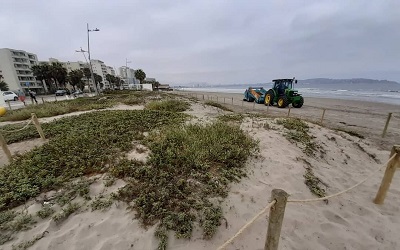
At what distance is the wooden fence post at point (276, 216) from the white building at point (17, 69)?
8897 centimetres

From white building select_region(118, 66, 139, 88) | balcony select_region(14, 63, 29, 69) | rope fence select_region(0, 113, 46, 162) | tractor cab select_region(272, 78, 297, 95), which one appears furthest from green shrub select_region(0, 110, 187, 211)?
white building select_region(118, 66, 139, 88)

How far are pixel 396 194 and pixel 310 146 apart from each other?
2.27 m

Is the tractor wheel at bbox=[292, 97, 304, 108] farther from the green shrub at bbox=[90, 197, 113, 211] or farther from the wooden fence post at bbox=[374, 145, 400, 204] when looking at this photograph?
the green shrub at bbox=[90, 197, 113, 211]

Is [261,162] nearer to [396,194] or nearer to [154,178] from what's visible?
[154,178]

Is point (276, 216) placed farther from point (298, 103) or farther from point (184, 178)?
point (298, 103)

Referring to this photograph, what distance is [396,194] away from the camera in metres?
4.45

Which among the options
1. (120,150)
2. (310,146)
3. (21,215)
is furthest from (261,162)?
Result: (21,215)

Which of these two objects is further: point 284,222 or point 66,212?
point 284,222

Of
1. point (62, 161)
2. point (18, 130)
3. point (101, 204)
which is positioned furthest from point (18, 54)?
point (101, 204)

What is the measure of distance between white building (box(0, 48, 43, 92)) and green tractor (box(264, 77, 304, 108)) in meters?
81.1

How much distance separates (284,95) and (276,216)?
752 inches

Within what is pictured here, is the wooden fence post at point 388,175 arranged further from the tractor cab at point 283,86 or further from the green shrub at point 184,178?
the tractor cab at point 283,86

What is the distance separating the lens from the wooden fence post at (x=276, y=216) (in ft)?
6.29

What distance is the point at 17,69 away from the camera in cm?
6975
